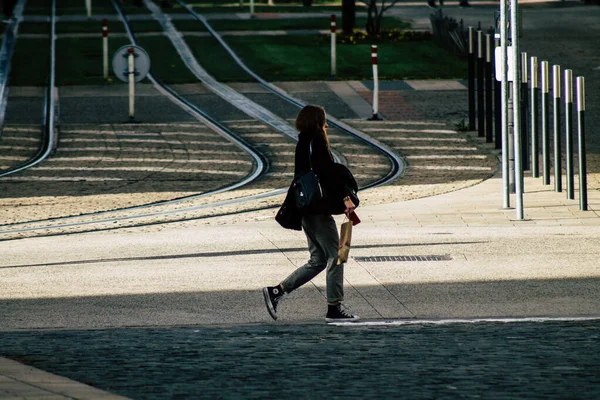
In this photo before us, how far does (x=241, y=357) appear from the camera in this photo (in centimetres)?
736

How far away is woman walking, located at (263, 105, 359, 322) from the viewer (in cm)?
886

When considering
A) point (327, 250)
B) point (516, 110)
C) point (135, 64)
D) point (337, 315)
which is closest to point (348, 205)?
point (327, 250)

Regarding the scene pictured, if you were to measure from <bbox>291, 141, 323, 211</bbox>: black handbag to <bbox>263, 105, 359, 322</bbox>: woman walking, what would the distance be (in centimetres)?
3

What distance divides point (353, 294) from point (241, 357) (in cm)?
268

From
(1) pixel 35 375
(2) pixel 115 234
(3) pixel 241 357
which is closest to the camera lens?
(1) pixel 35 375

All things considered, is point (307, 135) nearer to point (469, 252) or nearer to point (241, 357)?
point (241, 357)

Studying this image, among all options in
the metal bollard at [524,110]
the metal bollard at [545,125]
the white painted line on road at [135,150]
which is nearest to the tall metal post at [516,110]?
the metal bollard at [545,125]

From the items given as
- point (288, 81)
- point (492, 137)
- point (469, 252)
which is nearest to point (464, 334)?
point (469, 252)

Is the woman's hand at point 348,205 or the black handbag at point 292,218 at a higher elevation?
the woman's hand at point 348,205

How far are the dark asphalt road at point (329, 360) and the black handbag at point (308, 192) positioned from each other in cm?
81

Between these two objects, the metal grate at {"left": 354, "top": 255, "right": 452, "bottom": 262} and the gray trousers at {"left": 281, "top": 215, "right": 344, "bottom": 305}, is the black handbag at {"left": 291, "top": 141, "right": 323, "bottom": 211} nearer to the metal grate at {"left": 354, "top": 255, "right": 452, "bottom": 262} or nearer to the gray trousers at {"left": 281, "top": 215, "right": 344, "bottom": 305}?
the gray trousers at {"left": 281, "top": 215, "right": 344, "bottom": 305}

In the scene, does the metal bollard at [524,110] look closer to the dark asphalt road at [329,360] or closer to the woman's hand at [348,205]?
the woman's hand at [348,205]

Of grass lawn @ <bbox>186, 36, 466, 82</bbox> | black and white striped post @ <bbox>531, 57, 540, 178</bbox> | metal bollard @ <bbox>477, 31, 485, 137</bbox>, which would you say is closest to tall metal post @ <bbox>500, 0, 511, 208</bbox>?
black and white striped post @ <bbox>531, 57, 540, 178</bbox>

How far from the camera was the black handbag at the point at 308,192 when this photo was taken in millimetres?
8828
